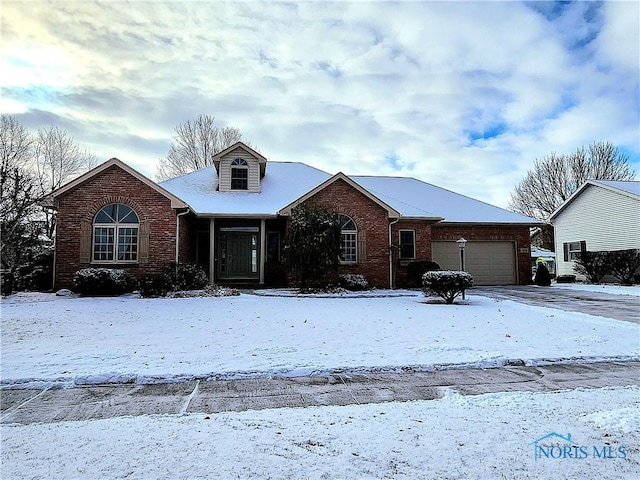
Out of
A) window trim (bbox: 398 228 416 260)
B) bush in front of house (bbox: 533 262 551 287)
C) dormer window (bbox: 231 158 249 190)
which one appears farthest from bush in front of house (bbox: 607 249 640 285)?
dormer window (bbox: 231 158 249 190)

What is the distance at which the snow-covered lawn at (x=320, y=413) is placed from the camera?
2.82 meters

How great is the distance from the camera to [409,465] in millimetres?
2809

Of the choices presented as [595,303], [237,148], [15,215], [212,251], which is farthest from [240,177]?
[595,303]

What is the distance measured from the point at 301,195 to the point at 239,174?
308cm

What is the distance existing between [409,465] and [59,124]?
102ft

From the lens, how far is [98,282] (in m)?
13.9

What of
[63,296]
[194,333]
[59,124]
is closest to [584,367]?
[194,333]

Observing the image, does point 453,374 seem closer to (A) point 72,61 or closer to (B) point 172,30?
(B) point 172,30

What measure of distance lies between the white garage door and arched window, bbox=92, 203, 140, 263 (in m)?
13.1

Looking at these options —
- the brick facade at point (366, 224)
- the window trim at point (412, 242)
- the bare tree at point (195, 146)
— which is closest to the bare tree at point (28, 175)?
the bare tree at point (195, 146)

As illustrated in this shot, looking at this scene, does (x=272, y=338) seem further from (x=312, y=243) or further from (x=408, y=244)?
(x=408, y=244)

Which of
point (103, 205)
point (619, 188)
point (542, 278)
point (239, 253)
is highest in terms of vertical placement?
point (619, 188)

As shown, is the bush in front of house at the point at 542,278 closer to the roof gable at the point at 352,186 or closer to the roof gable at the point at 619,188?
the roof gable at the point at 619,188

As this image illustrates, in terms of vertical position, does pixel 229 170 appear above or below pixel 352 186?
above
